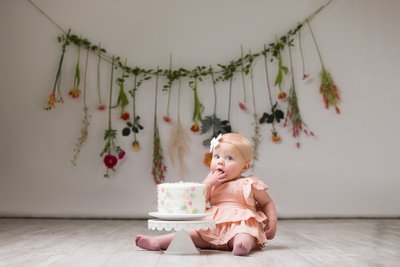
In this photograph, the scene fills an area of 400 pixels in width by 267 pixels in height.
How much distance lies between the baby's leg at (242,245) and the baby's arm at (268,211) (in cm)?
20

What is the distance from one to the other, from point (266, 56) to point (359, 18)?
2.46 feet

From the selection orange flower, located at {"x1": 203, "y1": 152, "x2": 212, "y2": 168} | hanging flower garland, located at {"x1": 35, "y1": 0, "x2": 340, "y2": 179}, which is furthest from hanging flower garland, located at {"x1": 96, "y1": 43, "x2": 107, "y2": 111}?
orange flower, located at {"x1": 203, "y1": 152, "x2": 212, "y2": 168}

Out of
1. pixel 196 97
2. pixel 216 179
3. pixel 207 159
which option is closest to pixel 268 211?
pixel 216 179

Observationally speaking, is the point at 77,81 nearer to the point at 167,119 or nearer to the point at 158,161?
the point at 167,119

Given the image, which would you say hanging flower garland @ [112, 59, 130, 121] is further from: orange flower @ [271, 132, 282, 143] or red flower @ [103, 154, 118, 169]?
orange flower @ [271, 132, 282, 143]

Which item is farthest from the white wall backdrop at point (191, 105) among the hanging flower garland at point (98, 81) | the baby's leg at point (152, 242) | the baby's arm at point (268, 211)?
the baby's leg at point (152, 242)

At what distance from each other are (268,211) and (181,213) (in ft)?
1.47

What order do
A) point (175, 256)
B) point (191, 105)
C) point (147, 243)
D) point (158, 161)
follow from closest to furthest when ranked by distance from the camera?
1. point (175, 256)
2. point (147, 243)
3. point (158, 161)
4. point (191, 105)

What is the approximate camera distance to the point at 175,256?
2.30 metres

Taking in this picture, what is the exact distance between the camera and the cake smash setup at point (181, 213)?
2.27 m

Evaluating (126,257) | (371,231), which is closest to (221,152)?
(126,257)

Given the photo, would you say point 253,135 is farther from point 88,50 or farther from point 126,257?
point 126,257

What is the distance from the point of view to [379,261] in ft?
7.10

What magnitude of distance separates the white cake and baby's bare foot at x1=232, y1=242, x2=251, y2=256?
182mm
